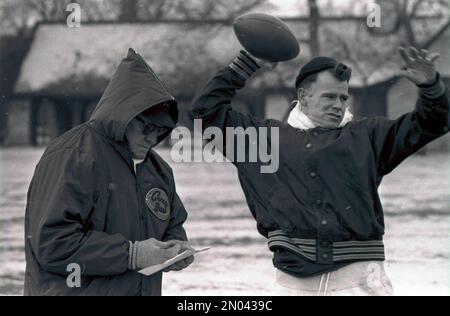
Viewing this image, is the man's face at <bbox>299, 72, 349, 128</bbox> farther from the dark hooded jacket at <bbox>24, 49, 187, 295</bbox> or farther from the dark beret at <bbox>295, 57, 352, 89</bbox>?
the dark hooded jacket at <bbox>24, 49, 187, 295</bbox>

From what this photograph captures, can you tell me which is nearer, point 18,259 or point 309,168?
point 309,168

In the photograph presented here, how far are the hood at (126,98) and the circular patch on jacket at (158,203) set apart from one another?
0.28 m

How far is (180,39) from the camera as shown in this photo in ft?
87.2

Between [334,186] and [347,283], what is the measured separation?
0.46 m

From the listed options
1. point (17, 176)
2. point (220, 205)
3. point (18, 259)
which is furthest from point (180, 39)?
point (18, 259)

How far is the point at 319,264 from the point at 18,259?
224 inches

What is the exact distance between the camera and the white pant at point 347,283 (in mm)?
3762

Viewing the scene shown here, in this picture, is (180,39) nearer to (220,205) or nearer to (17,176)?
(17,176)

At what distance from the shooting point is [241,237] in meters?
10.3

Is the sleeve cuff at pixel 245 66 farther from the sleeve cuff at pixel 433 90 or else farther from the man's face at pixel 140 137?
the sleeve cuff at pixel 433 90

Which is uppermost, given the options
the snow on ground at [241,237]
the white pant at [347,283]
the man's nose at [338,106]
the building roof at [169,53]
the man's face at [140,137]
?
the building roof at [169,53]

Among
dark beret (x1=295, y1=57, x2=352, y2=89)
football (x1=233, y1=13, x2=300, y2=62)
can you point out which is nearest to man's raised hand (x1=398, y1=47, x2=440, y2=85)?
dark beret (x1=295, y1=57, x2=352, y2=89)

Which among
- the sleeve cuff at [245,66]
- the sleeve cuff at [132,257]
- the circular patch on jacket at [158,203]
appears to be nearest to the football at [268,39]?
the sleeve cuff at [245,66]

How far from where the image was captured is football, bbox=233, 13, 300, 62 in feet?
13.2
